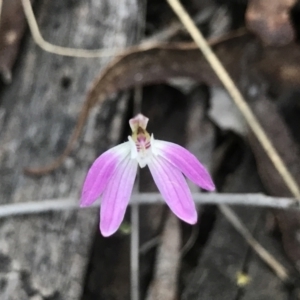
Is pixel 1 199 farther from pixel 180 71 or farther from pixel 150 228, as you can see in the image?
pixel 180 71

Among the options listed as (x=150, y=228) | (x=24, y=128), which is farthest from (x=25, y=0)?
(x=150, y=228)

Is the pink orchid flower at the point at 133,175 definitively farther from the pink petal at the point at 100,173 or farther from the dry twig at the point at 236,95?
the dry twig at the point at 236,95

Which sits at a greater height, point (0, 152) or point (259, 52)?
point (259, 52)

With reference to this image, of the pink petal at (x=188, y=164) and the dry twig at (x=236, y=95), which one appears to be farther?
the dry twig at (x=236, y=95)

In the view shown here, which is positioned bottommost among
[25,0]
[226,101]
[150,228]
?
[150,228]

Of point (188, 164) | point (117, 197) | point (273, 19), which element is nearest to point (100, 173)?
point (117, 197)

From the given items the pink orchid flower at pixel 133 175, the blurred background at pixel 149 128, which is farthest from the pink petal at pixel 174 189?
the blurred background at pixel 149 128

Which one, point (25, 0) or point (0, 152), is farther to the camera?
point (25, 0)
